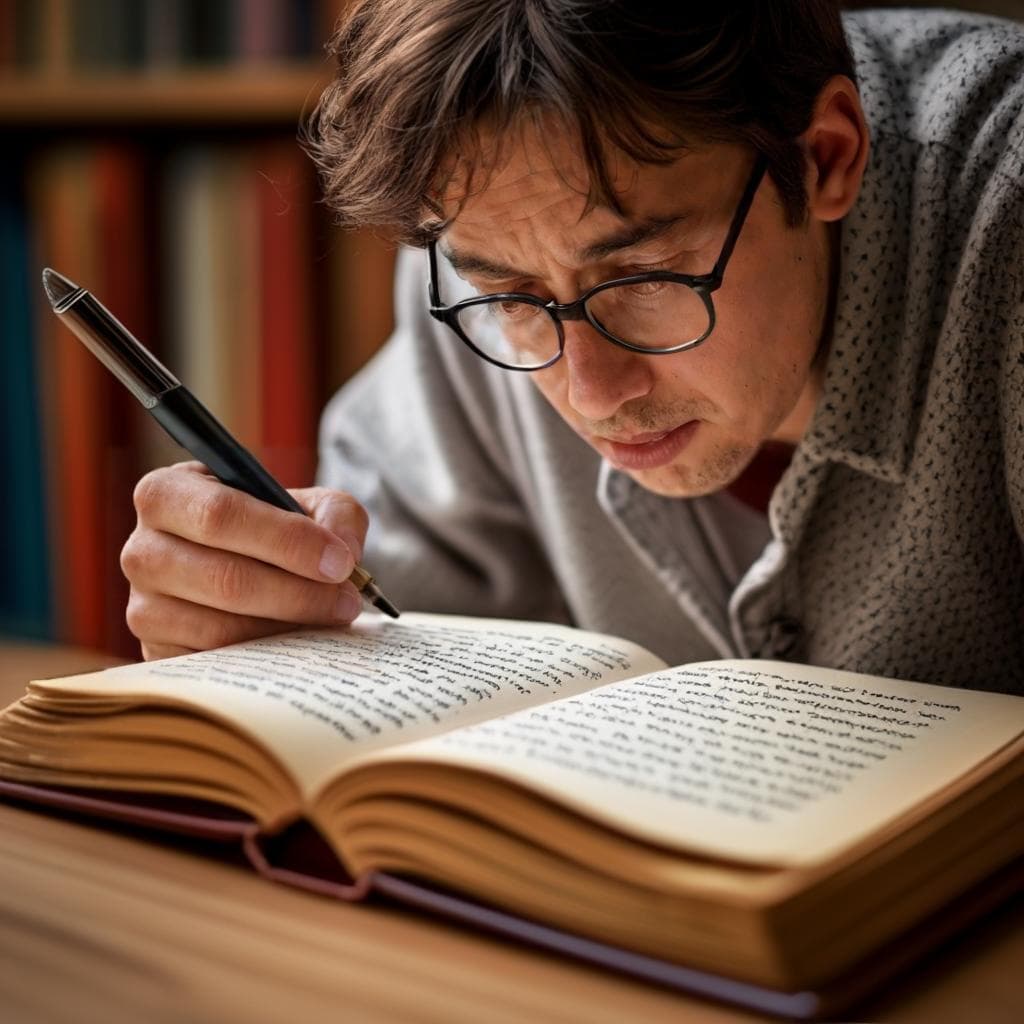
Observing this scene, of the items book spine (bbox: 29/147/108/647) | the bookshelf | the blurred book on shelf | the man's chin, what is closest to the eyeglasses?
the man's chin

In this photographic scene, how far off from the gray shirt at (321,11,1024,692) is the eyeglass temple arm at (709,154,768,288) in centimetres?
12

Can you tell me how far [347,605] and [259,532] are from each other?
0.08 metres

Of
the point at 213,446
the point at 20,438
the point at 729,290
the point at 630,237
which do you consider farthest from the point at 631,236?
the point at 20,438

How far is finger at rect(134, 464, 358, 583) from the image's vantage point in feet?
2.92

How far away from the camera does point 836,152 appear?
100 centimetres

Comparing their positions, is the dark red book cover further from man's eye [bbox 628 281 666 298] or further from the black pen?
man's eye [bbox 628 281 666 298]

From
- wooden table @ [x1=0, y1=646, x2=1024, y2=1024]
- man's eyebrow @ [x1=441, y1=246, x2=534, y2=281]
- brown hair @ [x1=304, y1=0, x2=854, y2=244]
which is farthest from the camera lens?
man's eyebrow @ [x1=441, y1=246, x2=534, y2=281]

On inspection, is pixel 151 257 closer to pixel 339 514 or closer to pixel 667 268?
pixel 339 514

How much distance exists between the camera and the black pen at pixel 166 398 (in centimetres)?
87

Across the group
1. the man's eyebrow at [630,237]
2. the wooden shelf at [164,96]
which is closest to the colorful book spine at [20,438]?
the wooden shelf at [164,96]

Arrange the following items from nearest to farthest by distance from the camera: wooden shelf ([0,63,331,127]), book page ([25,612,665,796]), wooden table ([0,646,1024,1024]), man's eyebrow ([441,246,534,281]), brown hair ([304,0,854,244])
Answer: wooden table ([0,646,1024,1024]), book page ([25,612,665,796]), brown hair ([304,0,854,244]), man's eyebrow ([441,246,534,281]), wooden shelf ([0,63,331,127])

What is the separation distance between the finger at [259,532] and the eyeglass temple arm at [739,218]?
1.03 feet

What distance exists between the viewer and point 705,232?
0.92 m

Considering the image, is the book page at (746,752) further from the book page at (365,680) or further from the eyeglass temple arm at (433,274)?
the eyeglass temple arm at (433,274)
